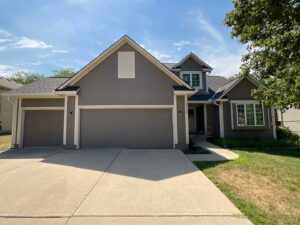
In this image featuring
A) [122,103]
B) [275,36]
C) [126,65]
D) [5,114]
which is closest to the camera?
[275,36]

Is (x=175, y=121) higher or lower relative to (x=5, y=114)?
lower

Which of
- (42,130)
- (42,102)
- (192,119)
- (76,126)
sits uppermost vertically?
(42,102)

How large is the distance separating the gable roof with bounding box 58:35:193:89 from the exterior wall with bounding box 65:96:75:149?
3.49 ft

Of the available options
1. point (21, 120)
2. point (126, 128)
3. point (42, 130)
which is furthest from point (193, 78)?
point (21, 120)

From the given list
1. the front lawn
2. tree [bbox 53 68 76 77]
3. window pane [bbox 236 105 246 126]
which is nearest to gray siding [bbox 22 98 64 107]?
the front lawn

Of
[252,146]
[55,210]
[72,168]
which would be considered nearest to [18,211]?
[55,210]

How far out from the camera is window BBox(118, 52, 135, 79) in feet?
39.9

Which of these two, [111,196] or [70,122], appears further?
[70,122]

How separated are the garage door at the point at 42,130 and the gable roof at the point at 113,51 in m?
2.70

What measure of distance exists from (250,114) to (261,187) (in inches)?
408

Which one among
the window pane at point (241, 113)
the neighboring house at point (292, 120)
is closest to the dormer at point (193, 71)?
the window pane at point (241, 113)

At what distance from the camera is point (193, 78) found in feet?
57.4

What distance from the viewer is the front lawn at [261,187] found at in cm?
384

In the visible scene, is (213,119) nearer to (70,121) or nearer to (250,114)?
(250,114)
